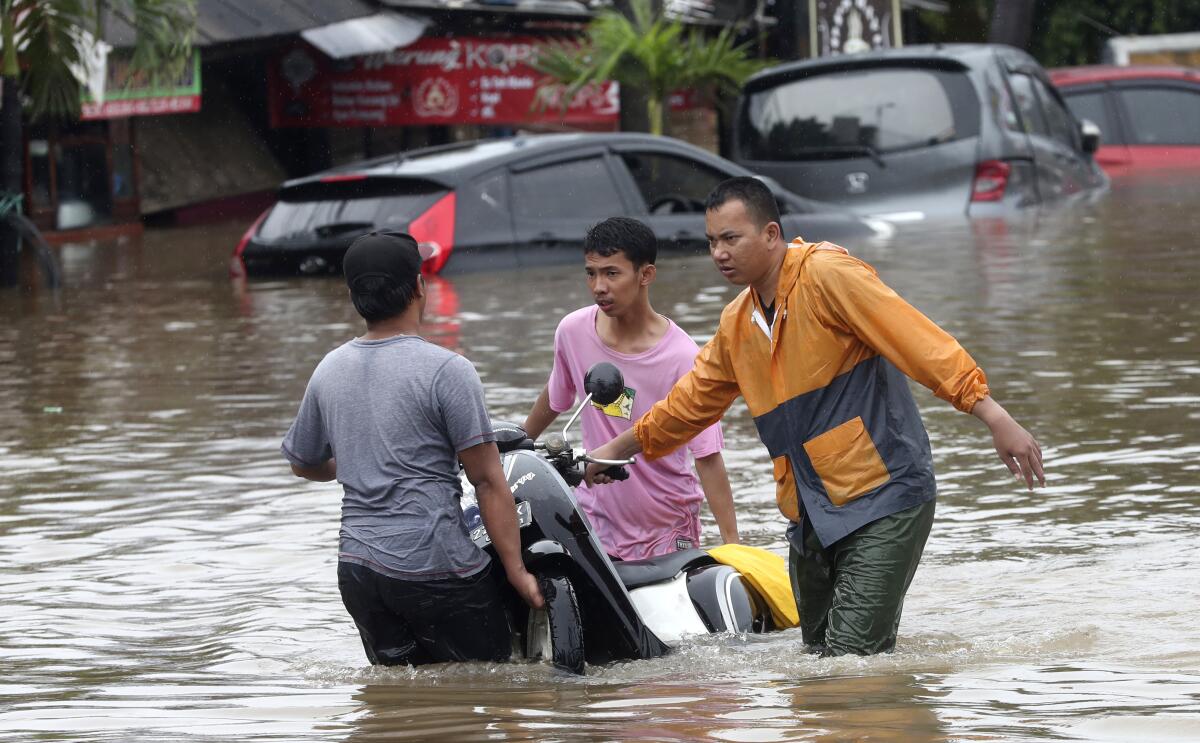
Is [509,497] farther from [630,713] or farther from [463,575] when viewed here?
[630,713]

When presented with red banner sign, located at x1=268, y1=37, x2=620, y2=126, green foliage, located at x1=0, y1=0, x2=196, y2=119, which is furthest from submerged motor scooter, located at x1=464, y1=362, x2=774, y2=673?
red banner sign, located at x1=268, y1=37, x2=620, y2=126

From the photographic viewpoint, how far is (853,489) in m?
5.10

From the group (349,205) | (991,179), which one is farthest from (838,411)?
(991,179)

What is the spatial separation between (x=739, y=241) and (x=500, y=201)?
28.3ft

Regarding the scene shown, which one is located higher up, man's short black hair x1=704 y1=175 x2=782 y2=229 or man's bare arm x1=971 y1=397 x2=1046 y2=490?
man's short black hair x1=704 y1=175 x2=782 y2=229

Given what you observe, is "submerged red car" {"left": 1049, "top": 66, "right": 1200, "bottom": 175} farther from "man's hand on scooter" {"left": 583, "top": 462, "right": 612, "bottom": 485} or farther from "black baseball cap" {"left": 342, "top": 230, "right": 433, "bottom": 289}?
"black baseball cap" {"left": 342, "top": 230, "right": 433, "bottom": 289}

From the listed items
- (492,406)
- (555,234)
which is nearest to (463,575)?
(492,406)

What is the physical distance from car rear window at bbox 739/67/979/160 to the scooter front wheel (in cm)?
1147

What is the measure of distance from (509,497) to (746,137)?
12.0 metres

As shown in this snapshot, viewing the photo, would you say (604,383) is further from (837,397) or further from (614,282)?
(614,282)

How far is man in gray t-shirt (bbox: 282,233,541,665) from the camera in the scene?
4848 mm

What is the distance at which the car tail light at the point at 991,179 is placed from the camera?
1617cm

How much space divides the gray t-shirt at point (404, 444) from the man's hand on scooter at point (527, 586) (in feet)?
0.34

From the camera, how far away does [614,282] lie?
5.75 meters
